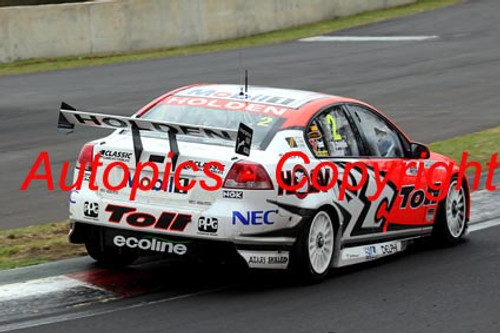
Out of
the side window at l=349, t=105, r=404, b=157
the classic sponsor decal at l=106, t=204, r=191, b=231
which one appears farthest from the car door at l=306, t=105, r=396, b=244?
the classic sponsor decal at l=106, t=204, r=191, b=231

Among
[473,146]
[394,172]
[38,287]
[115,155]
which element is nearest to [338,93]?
[473,146]

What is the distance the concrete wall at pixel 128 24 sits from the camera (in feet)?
91.4

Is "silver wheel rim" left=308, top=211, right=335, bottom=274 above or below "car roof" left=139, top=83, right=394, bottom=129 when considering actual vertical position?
below

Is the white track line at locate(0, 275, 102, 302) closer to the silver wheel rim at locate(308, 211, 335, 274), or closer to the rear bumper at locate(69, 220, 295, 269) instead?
the rear bumper at locate(69, 220, 295, 269)

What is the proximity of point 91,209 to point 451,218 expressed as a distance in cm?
354

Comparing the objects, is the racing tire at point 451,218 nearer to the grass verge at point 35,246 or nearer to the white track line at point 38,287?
the grass verge at point 35,246

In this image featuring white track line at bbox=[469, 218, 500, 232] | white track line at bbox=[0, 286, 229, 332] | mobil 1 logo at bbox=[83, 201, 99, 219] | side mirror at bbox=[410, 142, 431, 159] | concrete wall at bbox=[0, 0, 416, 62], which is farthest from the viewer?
concrete wall at bbox=[0, 0, 416, 62]

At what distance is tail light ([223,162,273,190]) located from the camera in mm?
8398

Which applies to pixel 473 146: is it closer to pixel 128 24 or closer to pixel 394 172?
pixel 394 172

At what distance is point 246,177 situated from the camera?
841 cm

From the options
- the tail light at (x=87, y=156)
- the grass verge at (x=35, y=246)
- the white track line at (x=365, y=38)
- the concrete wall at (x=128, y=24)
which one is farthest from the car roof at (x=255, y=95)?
the white track line at (x=365, y=38)

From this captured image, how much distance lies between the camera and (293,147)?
884 centimetres

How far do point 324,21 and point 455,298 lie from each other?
26.3 metres

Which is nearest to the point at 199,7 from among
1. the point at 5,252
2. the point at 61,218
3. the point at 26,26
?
the point at 26,26
